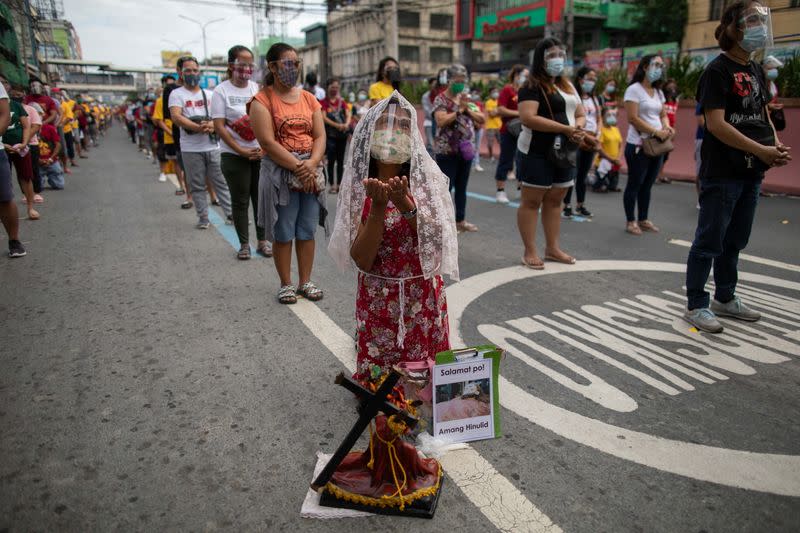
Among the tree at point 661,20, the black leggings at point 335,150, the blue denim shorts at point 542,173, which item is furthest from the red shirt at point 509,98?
the tree at point 661,20

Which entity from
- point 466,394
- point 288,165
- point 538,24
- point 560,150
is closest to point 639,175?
point 560,150

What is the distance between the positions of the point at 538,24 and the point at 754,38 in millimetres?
43151

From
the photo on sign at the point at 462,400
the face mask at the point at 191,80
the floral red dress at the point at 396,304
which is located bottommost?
the photo on sign at the point at 462,400

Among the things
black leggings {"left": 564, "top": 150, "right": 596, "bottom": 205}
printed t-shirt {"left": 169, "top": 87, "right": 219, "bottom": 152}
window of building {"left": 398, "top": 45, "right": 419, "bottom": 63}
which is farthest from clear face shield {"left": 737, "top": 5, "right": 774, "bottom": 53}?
window of building {"left": 398, "top": 45, "right": 419, "bottom": 63}

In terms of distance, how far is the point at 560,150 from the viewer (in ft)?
17.0

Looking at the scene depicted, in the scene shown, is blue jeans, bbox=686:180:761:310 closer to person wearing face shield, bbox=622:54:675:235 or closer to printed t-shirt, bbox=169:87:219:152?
person wearing face shield, bbox=622:54:675:235

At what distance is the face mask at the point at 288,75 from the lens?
4266 millimetres

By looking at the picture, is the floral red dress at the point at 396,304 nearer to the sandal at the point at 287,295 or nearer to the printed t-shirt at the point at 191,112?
the sandal at the point at 287,295

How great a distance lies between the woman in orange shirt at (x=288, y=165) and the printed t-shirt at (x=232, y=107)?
122 centimetres

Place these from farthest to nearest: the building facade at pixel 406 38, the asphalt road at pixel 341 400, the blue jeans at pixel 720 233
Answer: the building facade at pixel 406 38
the blue jeans at pixel 720 233
the asphalt road at pixel 341 400

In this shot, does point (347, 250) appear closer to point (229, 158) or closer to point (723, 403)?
point (723, 403)

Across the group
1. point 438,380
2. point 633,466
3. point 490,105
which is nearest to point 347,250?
point 438,380

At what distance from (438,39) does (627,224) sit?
2409 inches

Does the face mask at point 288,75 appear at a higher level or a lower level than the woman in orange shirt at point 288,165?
higher
